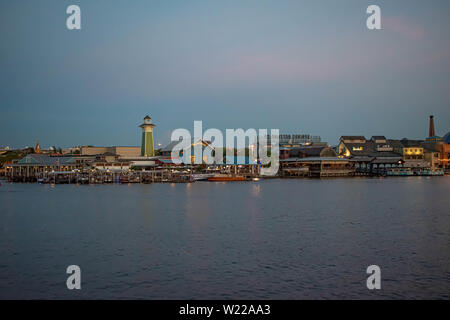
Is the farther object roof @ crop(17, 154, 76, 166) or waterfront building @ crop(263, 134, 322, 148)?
waterfront building @ crop(263, 134, 322, 148)

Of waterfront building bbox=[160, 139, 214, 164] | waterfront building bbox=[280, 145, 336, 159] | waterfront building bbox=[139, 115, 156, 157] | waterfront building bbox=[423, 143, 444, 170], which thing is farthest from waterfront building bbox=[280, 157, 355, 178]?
waterfront building bbox=[139, 115, 156, 157]

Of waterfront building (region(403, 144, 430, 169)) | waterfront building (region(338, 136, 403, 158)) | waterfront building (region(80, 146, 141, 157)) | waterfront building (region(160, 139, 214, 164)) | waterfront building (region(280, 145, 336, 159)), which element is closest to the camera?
waterfront building (region(160, 139, 214, 164))

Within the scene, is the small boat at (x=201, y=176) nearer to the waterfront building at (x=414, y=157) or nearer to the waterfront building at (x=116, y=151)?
the waterfront building at (x=116, y=151)

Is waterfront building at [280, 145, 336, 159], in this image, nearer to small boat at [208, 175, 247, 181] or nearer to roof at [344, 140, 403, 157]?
roof at [344, 140, 403, 157]

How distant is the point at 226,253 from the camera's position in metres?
22.5

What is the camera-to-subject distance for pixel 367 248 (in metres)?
23.5

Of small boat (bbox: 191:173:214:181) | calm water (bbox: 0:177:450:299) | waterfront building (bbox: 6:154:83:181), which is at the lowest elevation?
calm water (bbox: 0:177:450:299)

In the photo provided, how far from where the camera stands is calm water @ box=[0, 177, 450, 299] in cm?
Result: 1656

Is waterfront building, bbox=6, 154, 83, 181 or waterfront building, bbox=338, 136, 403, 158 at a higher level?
waterfront building, bbox=338, 136, 403, 158

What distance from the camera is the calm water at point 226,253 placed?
54.3ft

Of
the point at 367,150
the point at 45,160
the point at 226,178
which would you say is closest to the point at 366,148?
the point at 367,150

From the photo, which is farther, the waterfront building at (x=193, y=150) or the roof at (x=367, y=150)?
the roof at (x=367, y=150)

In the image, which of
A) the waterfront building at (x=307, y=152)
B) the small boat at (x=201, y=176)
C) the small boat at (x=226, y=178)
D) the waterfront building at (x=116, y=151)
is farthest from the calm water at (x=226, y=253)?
the waterfront building at (x=116, y=151)

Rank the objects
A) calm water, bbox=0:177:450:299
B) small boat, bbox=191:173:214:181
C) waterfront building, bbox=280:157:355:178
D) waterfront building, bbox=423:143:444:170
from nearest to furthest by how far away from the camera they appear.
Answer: calm water, bbox=0:177:450:299 < small boat, bbox=191:173:214:181 < waterfront building, bbox=280:157:355:178 < waterfront building, bbox=423:143:444:170
